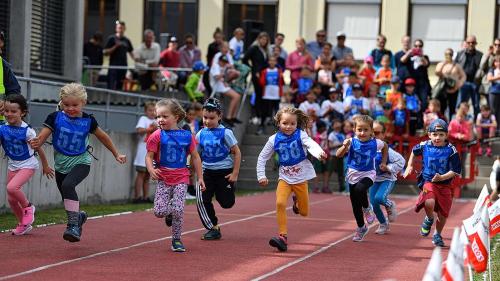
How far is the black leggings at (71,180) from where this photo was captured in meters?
12.6

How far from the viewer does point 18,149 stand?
14.0 meters

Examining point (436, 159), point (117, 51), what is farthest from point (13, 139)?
point (117, 51)

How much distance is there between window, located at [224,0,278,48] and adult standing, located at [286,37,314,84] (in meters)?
7.23

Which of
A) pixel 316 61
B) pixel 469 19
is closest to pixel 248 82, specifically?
pixel 316 61

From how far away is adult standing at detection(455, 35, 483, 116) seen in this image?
1077 inches

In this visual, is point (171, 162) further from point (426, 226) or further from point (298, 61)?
point (298, 61)

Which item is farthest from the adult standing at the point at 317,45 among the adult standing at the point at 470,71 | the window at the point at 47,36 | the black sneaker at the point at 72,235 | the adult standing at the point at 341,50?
the black sneaker at the point at 72,235

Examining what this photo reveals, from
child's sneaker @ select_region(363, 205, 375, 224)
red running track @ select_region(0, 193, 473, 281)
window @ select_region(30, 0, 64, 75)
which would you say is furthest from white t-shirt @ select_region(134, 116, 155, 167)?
child's sneaker @ select_region(363, 205, 375, 224)

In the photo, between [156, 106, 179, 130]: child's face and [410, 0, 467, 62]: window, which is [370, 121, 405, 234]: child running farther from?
[410, 0, 467, 62]: window

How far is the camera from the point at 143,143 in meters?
22.4

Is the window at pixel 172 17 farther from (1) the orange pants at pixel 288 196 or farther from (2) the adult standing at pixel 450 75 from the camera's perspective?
(1) the orange pants at pixel 288 196

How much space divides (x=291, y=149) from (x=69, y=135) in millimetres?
2530

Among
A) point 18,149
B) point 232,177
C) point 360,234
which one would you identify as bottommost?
Answer: point 360,234

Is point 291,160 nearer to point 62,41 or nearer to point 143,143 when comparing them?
point 143,143
